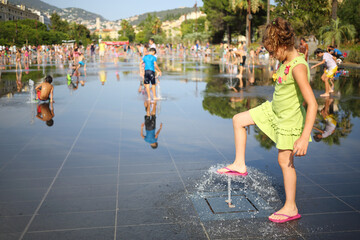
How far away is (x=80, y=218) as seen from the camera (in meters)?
3.67

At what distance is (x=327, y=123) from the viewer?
815cm

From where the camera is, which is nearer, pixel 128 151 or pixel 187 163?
pixel 187 163

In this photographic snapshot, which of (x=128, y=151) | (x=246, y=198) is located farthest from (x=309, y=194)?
(x=128, y=151)

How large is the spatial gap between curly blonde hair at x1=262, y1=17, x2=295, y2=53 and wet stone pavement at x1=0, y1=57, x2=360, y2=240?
4.56ft

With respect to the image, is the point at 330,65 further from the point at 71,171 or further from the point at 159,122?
the point at 71,171

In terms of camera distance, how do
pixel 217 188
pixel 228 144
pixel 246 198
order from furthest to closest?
pixel 228 144 → pixel 217 188 → pixel 246 198

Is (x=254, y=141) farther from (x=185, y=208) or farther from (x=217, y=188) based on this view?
(x=185, y=208)

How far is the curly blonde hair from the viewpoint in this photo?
3.27m

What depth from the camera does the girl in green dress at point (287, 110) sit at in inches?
126

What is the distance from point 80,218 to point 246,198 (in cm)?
161

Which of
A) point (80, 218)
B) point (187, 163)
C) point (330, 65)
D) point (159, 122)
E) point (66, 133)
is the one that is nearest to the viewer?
point (80, 218)

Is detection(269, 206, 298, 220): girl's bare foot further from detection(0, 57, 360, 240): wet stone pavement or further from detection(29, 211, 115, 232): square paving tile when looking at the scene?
detection(29, 211, 115, 232): square paving tile

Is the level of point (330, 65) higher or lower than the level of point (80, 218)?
higher

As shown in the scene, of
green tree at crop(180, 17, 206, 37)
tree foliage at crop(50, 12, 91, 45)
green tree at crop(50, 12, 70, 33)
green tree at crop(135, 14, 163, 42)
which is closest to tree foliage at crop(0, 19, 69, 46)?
tree foliage at crop(50, 12, 91, 45)
